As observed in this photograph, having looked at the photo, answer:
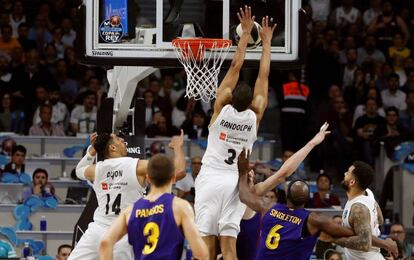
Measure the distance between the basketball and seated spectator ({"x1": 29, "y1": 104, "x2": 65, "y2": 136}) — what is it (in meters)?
6.94

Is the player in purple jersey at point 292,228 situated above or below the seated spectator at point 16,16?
below

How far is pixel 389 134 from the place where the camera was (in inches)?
799

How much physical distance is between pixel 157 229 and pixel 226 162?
2603 mm

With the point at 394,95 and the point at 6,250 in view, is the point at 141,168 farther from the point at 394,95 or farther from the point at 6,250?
the point at 394,95

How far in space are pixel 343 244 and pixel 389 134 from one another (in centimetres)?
906

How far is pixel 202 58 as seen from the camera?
13.0 m

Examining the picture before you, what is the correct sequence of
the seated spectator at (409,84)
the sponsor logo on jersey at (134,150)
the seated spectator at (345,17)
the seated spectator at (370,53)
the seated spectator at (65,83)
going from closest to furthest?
the sponsor logo on jersey at (134,150), the seated spectator at (65,83), the seated spectator at (409,84), the seated spectator at (370,53), the seated spectator at (345,17)

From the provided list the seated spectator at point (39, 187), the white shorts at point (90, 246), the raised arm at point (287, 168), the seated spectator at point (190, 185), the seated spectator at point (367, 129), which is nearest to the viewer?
the raised arm at point (287, 168)

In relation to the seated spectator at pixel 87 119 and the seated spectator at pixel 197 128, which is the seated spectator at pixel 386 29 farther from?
the seated spectator at pixel 87 119

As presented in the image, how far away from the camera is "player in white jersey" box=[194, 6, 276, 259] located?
1238 centimetres

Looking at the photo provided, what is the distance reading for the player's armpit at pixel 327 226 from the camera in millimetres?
11273

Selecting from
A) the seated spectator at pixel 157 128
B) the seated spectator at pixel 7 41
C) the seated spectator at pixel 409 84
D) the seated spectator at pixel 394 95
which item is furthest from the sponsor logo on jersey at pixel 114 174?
the seated spectator at pixel 409 84

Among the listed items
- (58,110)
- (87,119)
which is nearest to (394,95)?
(87,119)

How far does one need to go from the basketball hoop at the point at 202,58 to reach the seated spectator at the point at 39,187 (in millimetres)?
5400
